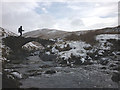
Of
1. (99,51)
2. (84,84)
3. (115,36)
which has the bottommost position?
(84,84)

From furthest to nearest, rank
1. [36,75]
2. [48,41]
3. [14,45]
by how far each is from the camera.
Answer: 1. [48,41]
2. [14,45]
3. [36,75]

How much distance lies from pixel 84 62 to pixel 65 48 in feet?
34.2

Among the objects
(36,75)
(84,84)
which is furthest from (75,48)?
(84,84)

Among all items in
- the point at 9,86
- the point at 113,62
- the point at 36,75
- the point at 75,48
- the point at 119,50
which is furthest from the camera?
the point at 75,48

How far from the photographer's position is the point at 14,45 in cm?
5303

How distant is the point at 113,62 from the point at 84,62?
6.28 metres

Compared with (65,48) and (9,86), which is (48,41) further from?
(9,86)

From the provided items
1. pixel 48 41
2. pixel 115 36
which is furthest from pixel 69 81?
pixel 48 41

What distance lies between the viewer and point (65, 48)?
43.9 m

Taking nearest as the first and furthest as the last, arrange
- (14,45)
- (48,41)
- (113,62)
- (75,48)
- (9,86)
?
(9,86) < (113,62) < (75,48) < (14,45) < (48,41)

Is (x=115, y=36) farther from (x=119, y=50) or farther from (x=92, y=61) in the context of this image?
(x=92, y=61)

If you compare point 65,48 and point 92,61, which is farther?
point 65,48

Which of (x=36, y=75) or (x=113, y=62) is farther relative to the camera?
(x=113, y=62)

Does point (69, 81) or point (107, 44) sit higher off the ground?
point (107, 44)
